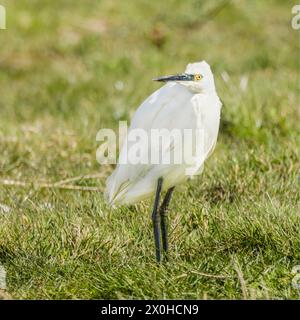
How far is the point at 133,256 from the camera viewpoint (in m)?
4.12

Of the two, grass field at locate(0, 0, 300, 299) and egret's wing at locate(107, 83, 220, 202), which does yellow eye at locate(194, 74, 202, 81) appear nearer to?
egret's wing at locate(107, 83, 220, 202)

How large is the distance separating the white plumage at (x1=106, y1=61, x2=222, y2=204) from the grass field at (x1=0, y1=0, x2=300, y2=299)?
26 cm

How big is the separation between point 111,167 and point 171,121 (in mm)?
2144

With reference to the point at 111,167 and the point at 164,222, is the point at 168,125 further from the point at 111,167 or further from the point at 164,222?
the point at 111,167

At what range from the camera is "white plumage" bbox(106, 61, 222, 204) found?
3955 millimetres

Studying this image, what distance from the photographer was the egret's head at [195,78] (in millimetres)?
3945

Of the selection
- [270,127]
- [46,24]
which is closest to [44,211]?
[270,127]

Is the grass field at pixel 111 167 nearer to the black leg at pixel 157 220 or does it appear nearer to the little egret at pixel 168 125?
the black leg at pixel 157 220

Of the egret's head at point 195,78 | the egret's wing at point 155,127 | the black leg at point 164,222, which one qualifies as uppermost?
the egret's head at point 195,78

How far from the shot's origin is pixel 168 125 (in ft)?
13.1

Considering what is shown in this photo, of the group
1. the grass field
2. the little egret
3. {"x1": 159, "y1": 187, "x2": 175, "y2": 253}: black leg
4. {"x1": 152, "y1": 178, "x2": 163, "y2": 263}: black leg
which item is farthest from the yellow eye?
the grass field

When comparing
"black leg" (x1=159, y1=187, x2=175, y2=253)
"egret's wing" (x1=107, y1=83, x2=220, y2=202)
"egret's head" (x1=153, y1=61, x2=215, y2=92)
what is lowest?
"black leg" (x1=159, y1=187, x2=175, y2=253)

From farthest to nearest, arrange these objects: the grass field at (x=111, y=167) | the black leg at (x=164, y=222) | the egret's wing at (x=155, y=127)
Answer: the black leg at (x=164, y=222)
the egret's wing at (x=155, y=127)
the grass field at (x=111, y=167)

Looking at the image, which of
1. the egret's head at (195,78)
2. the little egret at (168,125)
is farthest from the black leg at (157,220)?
the egret's head at (195,78)
